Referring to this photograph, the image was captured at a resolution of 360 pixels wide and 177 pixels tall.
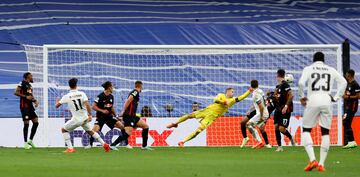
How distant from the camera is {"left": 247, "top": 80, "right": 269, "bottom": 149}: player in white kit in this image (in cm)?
2550

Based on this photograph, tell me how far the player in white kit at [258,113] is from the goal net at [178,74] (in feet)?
8.09

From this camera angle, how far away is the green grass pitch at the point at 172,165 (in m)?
15.0

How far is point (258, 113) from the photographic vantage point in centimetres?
2578

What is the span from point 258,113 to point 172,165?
29.0ft

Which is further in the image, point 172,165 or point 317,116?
point 172,165

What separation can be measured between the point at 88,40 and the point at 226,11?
6.19m

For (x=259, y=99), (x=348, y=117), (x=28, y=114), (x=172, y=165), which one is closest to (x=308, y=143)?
(x=172, y=165)

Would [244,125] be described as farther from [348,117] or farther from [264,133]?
[348,117]

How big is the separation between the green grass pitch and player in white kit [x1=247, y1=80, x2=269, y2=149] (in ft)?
12.5

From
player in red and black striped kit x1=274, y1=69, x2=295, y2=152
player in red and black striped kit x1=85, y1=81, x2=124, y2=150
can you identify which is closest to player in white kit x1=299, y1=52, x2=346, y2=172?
player in red and black striped kit x1=274, y1=69, x2=295, y2=152

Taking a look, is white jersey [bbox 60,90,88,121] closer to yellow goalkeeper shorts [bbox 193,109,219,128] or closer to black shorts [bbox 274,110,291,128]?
yellow goalkeeper shorts [bbox 193,109,219,128]

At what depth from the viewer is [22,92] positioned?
2602 centimetres

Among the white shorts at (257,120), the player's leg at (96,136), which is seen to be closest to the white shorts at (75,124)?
the player's leg at (96,136)

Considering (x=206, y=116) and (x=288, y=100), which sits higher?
(x=288, y=100)
